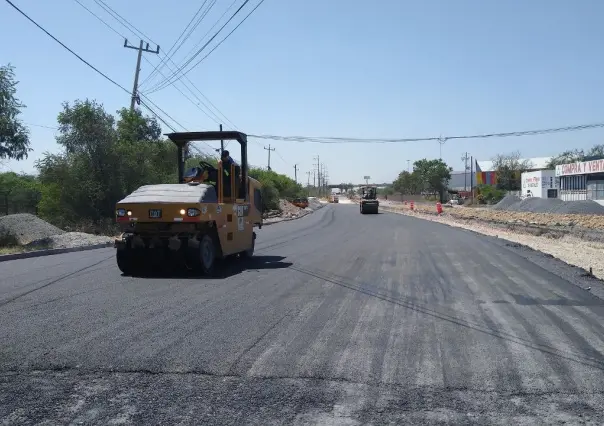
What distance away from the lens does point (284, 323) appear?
8.05 m

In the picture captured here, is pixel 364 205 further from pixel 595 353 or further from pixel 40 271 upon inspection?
pixel 595 353

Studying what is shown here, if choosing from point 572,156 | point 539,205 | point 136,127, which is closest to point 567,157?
point 572,156

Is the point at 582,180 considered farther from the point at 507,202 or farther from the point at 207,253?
the point at 207,253

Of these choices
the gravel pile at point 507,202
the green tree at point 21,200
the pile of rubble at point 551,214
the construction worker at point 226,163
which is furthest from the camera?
the gravel pile at point 507,202

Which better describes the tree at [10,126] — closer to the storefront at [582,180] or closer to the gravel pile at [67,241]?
the gravel pile at [67,241]

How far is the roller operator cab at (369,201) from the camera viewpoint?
60000 mm

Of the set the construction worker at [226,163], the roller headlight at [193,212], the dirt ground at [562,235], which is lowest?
the dirt ground at [562,235]

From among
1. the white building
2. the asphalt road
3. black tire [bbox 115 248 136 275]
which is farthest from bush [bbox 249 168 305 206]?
the asphalt road

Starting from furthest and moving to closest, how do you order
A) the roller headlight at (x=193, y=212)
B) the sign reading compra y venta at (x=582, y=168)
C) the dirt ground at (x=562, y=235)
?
the sign reading compra y venta at (x=582, y=168), the dirt ground at (x=562, y=235), the roller headlight at (x=193, y=212)

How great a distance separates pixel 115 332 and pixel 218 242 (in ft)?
21.1

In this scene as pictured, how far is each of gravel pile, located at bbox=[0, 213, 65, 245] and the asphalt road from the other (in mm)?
8901

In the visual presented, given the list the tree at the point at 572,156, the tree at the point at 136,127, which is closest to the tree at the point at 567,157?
the tree at the point at 572,156

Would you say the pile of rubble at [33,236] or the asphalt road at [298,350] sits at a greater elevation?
the pile of rubble at [33,236]

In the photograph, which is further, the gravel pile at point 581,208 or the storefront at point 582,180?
the storefront at point 582,180
